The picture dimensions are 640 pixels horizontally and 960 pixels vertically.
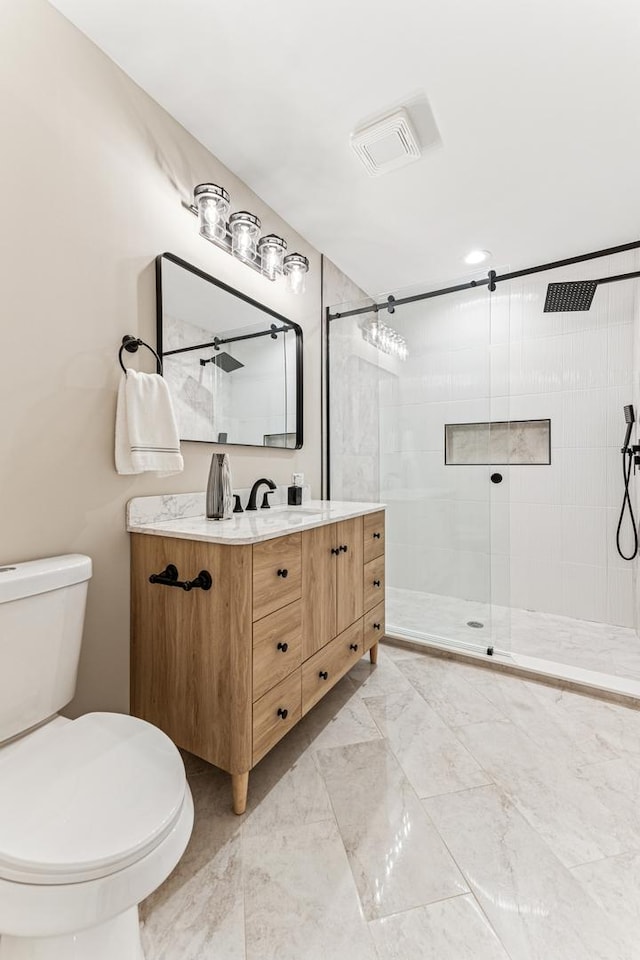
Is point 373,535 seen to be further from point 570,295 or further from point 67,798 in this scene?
point 570,295

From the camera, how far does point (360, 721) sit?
67.2 inches

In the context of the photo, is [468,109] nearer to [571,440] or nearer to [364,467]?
[364,467]

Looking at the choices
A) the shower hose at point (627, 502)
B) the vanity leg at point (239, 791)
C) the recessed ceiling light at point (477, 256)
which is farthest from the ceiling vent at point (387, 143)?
the vanity leg at point (239, 791)

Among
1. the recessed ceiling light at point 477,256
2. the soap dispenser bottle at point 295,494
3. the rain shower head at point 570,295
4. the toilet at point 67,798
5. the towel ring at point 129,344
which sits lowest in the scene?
the toilet at point 67,798

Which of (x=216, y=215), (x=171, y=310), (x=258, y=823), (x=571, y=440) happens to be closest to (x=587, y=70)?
(x=216, y=215)

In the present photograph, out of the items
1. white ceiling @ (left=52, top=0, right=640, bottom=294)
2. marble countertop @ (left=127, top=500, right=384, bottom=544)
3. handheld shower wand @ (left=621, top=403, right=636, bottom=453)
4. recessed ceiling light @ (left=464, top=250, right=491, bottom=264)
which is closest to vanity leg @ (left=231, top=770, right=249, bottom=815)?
marble countertop @ (left=127, top=500, right=384, bottom=544)

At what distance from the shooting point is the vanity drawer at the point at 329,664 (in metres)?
1.50

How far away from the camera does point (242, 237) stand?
67.9 inches

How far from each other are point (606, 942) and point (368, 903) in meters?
0.52

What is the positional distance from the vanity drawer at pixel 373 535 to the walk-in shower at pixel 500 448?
60 centimetres

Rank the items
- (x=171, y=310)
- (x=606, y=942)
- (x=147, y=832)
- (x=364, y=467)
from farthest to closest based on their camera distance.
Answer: (x=364, y=467) → (x=171, y=310) → (x=606, y=942) → (x=147, y=832)

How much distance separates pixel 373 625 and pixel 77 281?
1.85 m

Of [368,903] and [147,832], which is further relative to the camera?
[368,903]

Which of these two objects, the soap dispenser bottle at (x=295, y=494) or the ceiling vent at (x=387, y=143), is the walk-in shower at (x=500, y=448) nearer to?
the soap dispenser bottle at (x=295, y=494)
